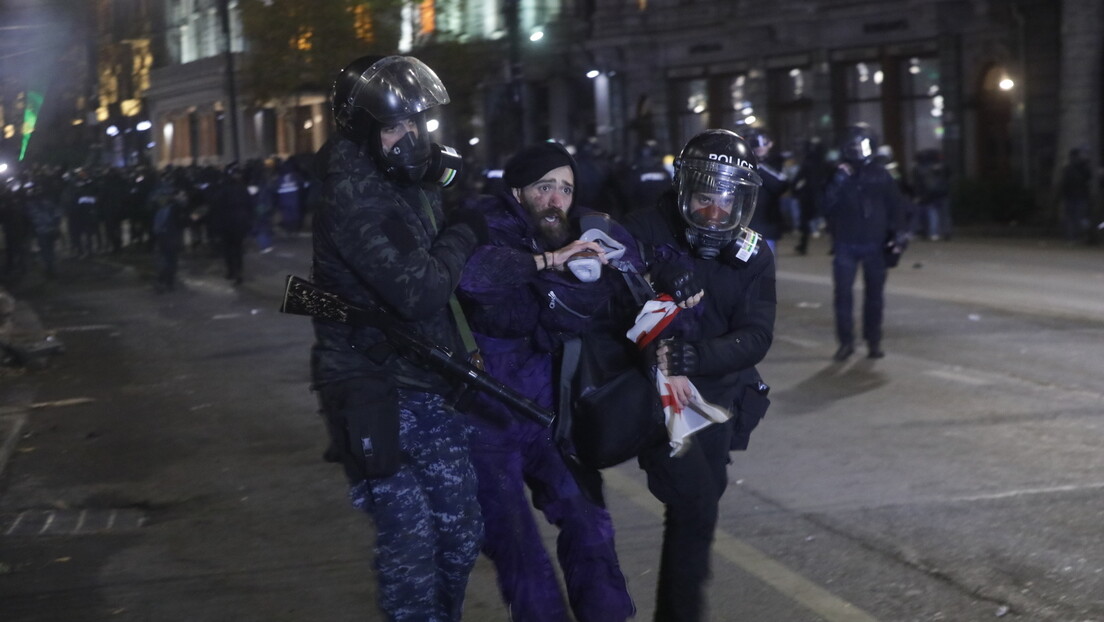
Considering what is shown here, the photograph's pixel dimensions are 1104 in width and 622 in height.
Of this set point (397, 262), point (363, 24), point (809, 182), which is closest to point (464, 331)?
point (397, 262)

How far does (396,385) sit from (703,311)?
1.08 m

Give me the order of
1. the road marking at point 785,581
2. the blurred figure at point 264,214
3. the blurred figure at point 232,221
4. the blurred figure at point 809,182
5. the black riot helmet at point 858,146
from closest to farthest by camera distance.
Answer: the road marking at point 785,581 → the black riot helmet at point 858,146 → the blurred figure at point 232,221 → the blurred figure at point 809,182 → the blurred figure at point 264,214

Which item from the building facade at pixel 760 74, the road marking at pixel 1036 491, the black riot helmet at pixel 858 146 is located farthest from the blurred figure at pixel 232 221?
the road marking at pixel 1036 491

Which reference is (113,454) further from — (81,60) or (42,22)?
(81,60)

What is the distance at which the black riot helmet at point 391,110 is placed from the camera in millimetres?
3785

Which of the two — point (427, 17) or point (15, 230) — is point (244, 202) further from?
point (427, 17)

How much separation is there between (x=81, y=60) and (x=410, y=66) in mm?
39663

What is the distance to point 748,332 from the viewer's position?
4398mm

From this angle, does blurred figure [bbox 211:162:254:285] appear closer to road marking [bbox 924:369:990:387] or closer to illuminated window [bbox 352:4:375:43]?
illuminated window [bbox 352:4:375:43]

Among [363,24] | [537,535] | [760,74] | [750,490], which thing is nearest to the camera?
[537,535]

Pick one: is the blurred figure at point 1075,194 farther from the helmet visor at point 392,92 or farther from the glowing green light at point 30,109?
the helmet visor at point 392,92

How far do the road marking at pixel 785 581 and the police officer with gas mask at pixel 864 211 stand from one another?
14.8 feet

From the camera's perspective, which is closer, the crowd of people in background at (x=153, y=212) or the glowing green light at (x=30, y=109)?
the crowd of people in background at (x=153, y=212)

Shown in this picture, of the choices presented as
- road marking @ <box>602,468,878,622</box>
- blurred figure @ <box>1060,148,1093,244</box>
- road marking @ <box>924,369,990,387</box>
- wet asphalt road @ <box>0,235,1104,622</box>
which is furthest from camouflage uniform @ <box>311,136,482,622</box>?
blurred figure @ <box>1060,148,1093,244</box>
